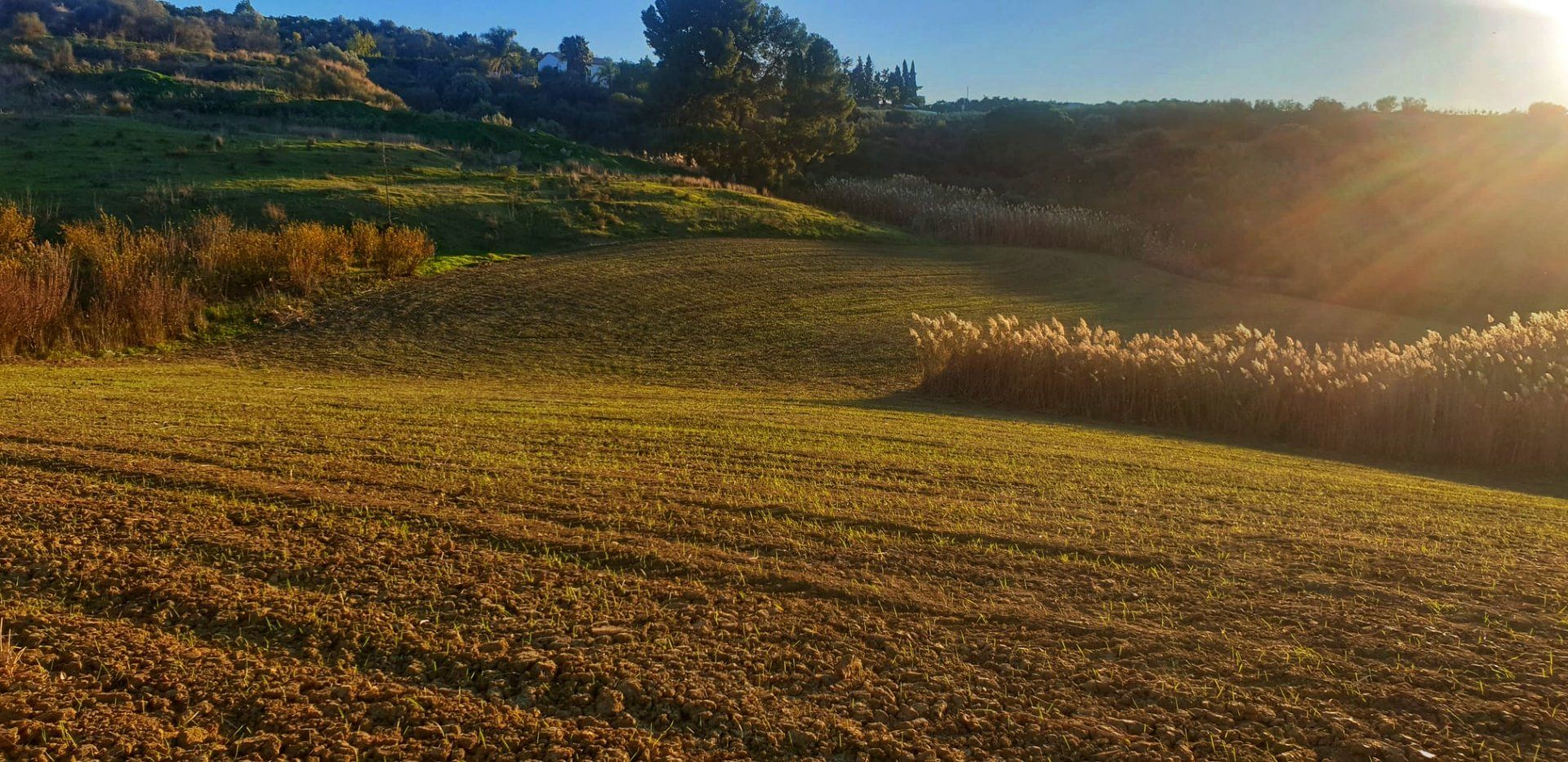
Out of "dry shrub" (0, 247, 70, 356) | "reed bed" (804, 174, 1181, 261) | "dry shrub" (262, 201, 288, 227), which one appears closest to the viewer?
"dry shrub" (0, 247, 70, 356)

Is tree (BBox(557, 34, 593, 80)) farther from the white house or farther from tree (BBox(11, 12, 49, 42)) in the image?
tree (BBox(11, 12, 49, 42))

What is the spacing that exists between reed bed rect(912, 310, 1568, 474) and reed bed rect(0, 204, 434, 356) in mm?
11209

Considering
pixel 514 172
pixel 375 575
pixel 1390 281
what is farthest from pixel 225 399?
pixel 1390 281

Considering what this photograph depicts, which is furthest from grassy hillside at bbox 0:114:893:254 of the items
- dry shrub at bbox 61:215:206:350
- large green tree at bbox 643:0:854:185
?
large green tree at bbox 643:0:854:185

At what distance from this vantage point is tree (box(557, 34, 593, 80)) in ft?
283

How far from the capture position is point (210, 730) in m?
2.22

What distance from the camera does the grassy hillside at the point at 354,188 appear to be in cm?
1909

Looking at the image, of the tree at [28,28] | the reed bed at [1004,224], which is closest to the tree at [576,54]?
the tree at [28,28]

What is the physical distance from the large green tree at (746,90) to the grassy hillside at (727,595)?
32.7 m

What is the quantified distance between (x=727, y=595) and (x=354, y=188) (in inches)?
846

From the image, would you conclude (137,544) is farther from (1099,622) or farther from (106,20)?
(106,20)

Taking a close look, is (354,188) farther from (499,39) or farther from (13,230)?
(499,39)

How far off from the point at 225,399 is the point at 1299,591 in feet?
24.4

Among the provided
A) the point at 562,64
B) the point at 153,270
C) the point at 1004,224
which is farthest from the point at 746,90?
the point at 562,64
